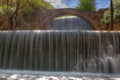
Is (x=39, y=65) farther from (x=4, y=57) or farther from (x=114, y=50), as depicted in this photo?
(x=114, y=50)

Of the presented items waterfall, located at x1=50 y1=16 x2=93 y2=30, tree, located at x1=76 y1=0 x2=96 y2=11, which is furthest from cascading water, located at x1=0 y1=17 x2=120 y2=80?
tree, located at x1=76 y1=0 x2=96 y2=11

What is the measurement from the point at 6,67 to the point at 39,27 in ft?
43.7

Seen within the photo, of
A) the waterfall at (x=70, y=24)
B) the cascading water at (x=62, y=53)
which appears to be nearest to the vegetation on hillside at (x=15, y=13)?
the waterfall at (x=70, y=24)

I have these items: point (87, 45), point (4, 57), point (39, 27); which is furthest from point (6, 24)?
point (87, 45)

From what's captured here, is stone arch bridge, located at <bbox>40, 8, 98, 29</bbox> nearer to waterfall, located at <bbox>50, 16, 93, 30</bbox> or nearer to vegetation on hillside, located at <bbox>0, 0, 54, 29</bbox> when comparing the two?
waterfall, located at <bbox>50, 16, 93, 30</bbox>

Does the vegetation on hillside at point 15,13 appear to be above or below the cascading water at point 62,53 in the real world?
above

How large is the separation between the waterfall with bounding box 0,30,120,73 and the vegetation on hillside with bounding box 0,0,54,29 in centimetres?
522

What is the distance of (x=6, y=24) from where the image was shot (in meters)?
18.2

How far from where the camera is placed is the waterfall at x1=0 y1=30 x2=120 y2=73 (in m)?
9.78

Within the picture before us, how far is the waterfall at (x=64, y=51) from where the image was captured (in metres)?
9.78

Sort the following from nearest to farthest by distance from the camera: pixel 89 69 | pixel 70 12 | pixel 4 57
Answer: pixel 89 69, pixel 4 57, pixel 70 12

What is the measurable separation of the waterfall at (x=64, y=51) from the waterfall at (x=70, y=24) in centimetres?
1534

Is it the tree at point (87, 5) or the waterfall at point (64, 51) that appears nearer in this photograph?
the waterfall at point (64, 51)

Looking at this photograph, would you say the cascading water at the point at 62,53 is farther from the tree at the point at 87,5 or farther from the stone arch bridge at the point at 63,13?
the tree at the point at 87,5
